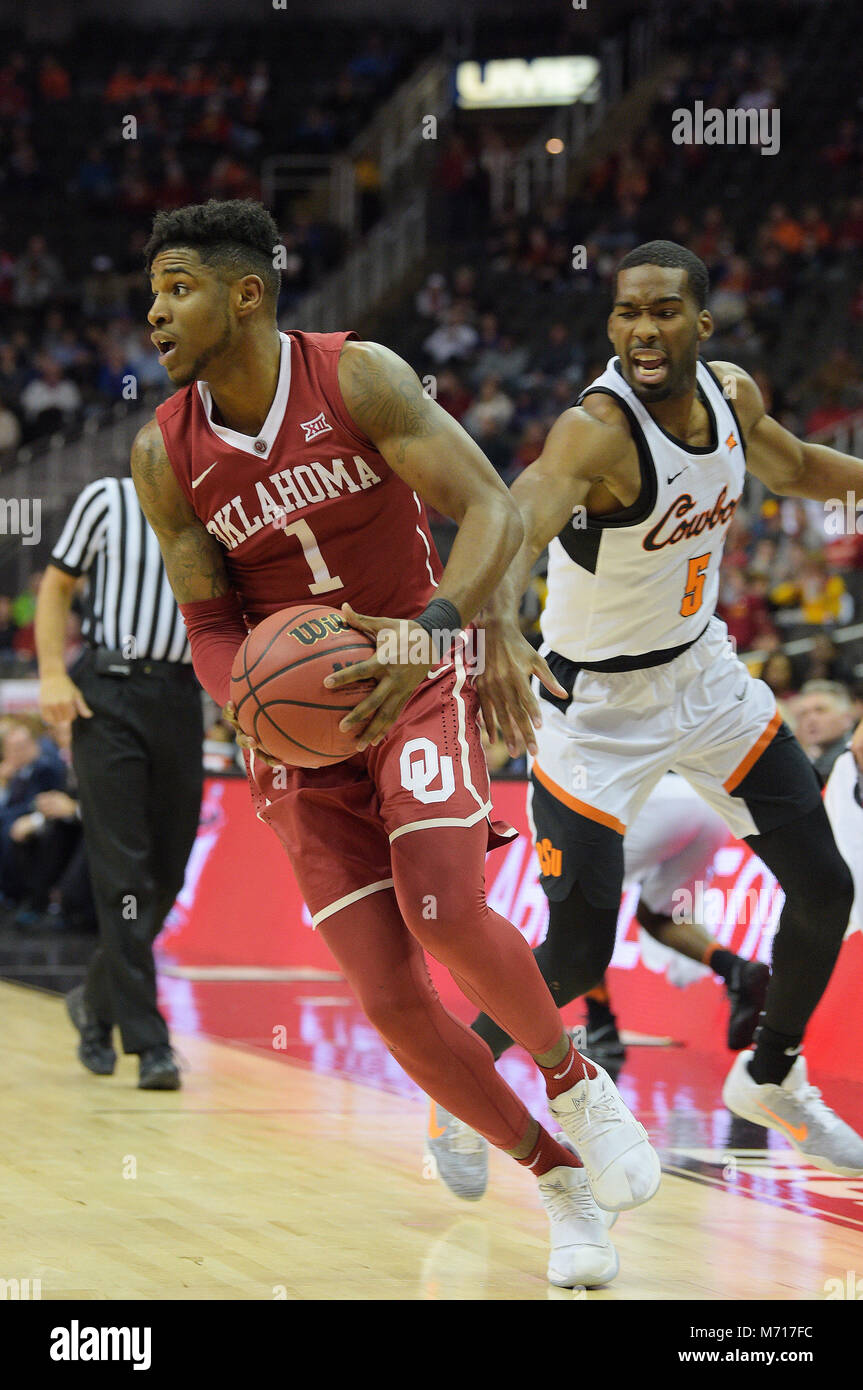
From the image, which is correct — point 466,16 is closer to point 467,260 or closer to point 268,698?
point 467,260

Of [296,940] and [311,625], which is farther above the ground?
[311,625]

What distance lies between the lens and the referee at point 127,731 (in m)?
5.82

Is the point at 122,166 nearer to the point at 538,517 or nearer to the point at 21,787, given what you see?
the point at 21,787

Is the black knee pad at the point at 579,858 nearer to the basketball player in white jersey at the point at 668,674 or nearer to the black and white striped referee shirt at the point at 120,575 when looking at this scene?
the basketball player in white jersey at the point at 668,674

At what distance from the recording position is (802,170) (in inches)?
706

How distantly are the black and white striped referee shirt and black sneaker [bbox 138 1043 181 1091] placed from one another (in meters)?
1.34

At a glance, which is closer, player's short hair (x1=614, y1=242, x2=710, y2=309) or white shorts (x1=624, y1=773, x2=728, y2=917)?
player's short hair (x1=614, y1=242, x2=710, y2=309)

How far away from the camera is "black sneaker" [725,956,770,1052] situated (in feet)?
19.3

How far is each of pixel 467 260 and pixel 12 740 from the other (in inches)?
391

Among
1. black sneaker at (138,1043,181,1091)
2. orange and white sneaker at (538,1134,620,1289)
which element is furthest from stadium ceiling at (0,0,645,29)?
orange and white sneaker at (538,1134,620,1289)

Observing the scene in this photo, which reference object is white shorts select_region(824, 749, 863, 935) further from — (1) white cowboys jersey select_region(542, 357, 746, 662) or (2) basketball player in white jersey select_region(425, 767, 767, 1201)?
(1) white cowboys jersey select_region(542, 357, 746, 662)

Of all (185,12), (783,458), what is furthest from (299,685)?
(185,12)

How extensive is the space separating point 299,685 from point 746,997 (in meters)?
3.27
